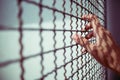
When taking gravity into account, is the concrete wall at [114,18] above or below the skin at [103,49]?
above

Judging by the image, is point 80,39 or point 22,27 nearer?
point 22,27

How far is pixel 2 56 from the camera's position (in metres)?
0.47

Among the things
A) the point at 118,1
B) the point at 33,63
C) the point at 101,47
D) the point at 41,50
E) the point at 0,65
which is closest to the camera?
the point at 0,65

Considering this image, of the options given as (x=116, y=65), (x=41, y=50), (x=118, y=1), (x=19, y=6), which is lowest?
(x=116, y=65)

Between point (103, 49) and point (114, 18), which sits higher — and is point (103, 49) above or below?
below

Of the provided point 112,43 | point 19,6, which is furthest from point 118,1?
point 19,6

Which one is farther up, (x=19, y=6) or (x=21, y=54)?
(x=19, y=6)

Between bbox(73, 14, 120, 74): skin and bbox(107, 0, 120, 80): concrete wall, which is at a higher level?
bbox(107, 0, 120, 80): concrete wall

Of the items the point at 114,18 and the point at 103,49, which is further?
the point at 114,18

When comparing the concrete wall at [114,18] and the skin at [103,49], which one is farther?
the concrete wall at [114,18]

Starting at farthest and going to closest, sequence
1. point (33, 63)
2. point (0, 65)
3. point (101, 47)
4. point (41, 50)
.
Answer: point (101, 47), point (33, 63), point (41, 50), point (0, 65)

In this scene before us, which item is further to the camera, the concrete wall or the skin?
the concrete wall

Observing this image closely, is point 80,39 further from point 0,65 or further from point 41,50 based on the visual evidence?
point 0,65

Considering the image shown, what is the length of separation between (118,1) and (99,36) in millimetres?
2013
